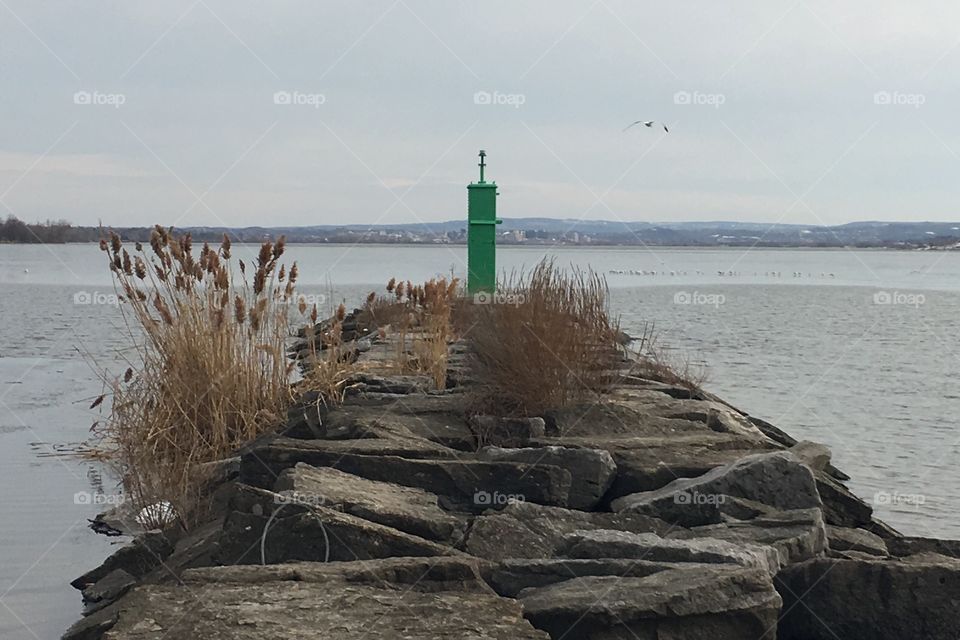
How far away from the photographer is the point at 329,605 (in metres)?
3.33

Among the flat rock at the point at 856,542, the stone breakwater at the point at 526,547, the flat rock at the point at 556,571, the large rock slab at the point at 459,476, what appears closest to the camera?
the stone breakwater at the point at 526,547

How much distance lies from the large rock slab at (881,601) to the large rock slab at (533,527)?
80 centimetres

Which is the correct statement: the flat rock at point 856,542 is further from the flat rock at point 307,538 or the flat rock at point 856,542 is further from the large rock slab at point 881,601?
the flat rock at point 307,538

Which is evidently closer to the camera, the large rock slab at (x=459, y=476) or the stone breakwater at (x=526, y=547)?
the stone breakwater at (x=526, y=547)

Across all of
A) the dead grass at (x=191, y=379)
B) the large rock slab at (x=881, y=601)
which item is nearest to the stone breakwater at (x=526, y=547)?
the large rock slab at (x=881, y=601)

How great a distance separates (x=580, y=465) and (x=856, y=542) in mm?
1232

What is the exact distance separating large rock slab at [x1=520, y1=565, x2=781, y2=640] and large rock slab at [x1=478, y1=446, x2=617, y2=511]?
149 cm

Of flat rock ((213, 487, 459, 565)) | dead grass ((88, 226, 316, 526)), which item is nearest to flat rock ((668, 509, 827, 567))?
flat rock ((213, 487, 459, 565))

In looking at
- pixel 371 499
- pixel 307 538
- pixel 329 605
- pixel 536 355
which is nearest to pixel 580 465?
pixel 371 499

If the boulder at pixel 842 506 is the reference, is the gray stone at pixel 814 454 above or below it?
above

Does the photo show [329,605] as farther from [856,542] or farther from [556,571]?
[856,542]

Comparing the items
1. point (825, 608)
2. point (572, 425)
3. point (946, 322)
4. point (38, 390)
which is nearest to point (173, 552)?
point (572, 425)

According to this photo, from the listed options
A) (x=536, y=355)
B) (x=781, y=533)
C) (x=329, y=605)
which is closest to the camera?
(x=329, y=605)

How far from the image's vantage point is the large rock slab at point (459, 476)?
499 centimetres
